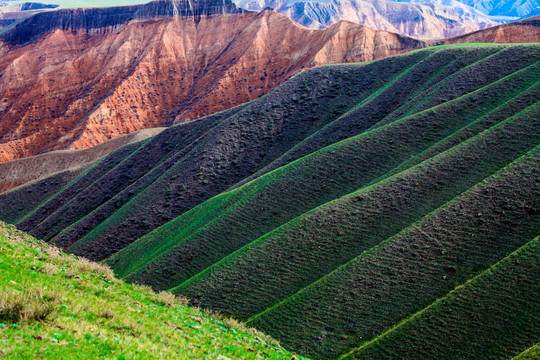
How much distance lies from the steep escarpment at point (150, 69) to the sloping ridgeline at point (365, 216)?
146ft

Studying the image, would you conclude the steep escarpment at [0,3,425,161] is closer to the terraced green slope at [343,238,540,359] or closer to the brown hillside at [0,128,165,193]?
the brown hillside at [0,128,165,193]

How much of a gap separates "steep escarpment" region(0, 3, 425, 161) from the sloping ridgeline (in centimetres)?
4458

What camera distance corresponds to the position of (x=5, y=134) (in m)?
106

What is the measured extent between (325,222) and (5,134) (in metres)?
102

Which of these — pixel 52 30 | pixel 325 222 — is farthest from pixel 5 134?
pixel 325 222

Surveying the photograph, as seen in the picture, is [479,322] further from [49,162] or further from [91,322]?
[49,162]

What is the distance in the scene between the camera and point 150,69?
376ft

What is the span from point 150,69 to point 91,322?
4341 inches

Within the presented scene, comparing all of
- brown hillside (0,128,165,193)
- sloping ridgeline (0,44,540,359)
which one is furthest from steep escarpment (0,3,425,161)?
sloping ridgeline (0,44,540,359)

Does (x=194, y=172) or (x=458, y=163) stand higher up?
(x=458, y=163)

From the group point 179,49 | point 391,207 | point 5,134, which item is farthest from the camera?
point 179,49

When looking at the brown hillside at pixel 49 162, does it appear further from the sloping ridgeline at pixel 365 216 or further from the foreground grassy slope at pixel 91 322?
the foreground grassy slope at pixel 91 322

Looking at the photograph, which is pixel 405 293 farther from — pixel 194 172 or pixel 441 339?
pixel 194 172

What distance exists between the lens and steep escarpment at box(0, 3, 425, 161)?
10112 centimetres
